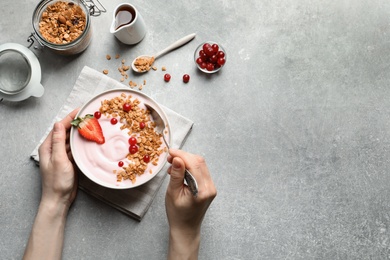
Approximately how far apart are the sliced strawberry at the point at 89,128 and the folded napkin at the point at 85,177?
0.18 m

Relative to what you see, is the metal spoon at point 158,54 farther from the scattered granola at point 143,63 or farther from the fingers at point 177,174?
the fingers at point 177,174

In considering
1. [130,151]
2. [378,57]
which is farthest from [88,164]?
[378,57]

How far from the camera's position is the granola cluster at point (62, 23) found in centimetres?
165

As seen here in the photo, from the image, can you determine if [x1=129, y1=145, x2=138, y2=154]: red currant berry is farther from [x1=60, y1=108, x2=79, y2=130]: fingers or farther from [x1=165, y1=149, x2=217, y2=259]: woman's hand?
[x1=60, y1=108, x2=79, y2=130]: fingers

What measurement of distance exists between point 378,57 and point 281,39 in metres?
0.41

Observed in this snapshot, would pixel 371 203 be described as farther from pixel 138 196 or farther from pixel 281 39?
pixel 138 196

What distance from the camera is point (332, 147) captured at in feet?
5.76

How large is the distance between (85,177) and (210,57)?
0.67 m

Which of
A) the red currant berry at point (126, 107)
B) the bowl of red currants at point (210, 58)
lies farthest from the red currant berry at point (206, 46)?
the red currant berry at point (126, 107)

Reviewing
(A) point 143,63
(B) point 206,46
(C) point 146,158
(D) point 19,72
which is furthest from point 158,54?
(D) point 19,72

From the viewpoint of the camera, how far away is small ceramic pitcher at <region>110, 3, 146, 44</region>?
163cm

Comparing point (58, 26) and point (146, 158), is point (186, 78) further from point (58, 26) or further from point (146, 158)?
point (58, 26)

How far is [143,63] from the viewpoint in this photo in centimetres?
171

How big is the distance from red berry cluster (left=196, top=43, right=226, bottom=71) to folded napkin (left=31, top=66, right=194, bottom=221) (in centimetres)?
22
